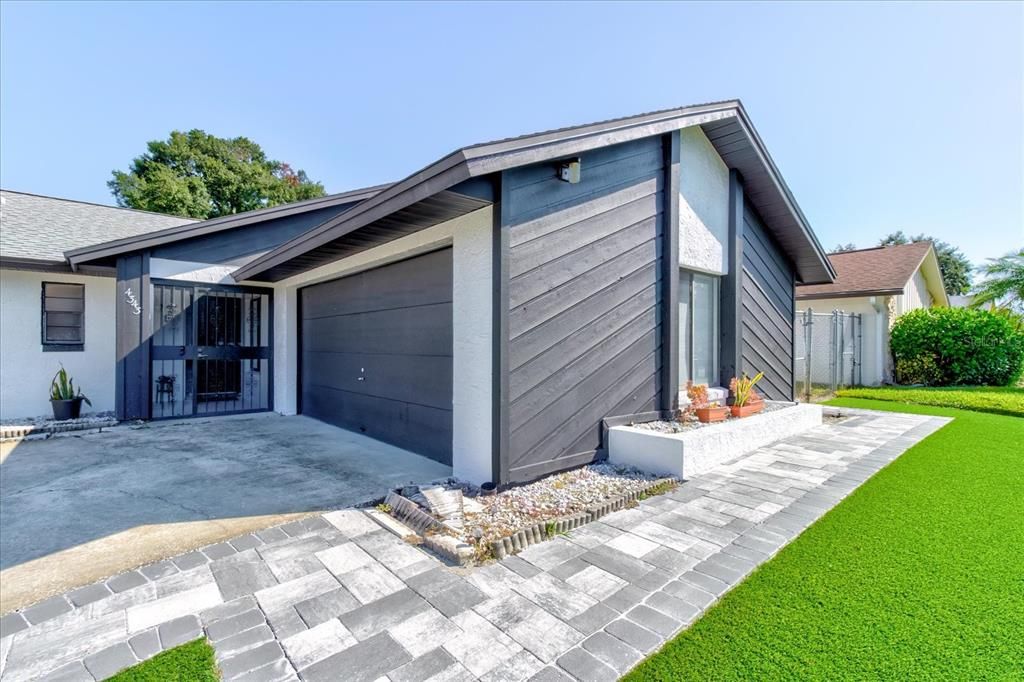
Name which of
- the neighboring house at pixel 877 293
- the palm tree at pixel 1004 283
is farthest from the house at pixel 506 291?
the palm tree at pixel 1004 283

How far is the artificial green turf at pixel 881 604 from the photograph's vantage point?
1991 millimetres

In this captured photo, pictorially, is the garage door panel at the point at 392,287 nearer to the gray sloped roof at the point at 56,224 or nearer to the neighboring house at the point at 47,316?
the neighboring house at the point at 47,316

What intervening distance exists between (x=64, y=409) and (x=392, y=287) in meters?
6.45

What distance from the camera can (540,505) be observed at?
3801 millimetres

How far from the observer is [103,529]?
3.59 meters

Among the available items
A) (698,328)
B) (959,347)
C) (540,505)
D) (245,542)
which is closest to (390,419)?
(245,542)

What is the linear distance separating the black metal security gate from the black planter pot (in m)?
1.13

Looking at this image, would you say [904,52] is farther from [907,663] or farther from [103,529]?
[103,529]

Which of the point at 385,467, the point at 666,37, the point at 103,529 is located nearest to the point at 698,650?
the point at 385,467

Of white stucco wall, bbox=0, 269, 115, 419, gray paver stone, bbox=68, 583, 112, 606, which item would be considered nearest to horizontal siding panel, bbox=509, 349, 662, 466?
gray paver stone, bbox=68, 583, 112, 606

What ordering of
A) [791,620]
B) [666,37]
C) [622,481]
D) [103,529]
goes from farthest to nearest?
[666,37], [622,481], [103,529], [791,620]

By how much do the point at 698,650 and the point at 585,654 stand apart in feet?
1.72

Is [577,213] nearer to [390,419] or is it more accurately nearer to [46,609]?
[390,419]

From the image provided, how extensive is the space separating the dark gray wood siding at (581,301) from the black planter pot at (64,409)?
8344 mm
